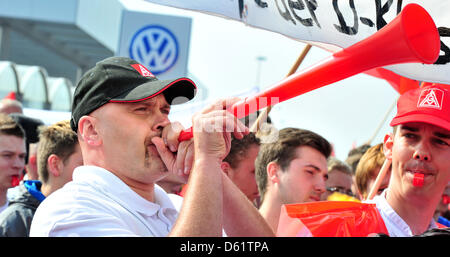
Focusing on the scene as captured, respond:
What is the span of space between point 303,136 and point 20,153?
2.04 m

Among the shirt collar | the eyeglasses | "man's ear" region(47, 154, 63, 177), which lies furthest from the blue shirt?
the eyeglasses

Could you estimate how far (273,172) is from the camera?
4.07 m

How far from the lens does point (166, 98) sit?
2373 millimetres

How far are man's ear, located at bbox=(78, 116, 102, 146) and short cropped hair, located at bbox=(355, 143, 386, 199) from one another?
263 centimetres

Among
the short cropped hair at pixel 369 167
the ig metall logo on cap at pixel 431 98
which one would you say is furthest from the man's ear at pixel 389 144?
the short cropped hair at pixel 369 167

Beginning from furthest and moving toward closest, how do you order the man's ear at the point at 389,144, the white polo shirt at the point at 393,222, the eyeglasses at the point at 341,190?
the eyeglasses at the point at 341,190 → the man's ear at the point at 389,144 → the white polo shirt at the point at 393,222

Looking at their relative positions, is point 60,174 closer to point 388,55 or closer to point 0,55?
point 388,55

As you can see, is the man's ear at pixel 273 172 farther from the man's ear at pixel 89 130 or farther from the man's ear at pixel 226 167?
the man's ear at pixel 89 130

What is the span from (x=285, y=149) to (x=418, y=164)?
1486 mm

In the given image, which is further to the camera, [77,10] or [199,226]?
[77,10]

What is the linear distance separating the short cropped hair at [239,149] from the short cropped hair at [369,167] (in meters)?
0.78

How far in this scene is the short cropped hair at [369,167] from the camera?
173 inches

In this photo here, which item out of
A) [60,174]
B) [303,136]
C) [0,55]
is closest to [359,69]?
[303,136]

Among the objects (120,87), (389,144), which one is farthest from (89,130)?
(389,144)
